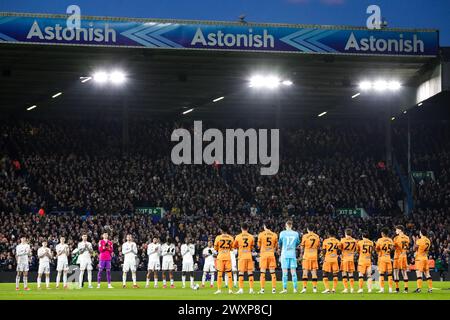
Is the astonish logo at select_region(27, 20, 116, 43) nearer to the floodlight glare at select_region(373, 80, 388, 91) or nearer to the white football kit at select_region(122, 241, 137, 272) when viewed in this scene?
the white football kit at select_region(122, 241, 137, 272)

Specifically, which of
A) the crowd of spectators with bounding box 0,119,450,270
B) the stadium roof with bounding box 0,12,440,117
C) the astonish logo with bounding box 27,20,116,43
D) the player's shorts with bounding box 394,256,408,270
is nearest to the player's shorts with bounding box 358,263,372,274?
the player's shorts with bounding box 394,256,408,270

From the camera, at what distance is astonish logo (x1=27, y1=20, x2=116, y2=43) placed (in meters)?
39.4

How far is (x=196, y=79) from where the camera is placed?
4994cm

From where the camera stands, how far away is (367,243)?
29.6 m

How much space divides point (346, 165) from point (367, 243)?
2808cm

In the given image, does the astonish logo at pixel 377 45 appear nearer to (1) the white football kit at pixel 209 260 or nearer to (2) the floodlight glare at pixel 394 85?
(2) the floodlight glare at pixel 394 85

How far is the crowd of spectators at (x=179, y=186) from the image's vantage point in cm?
4603

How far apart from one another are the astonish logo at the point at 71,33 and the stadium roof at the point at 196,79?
0.98 m

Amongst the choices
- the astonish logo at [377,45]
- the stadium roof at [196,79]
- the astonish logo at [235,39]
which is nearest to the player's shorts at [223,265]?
the astonish logo at [235,39]

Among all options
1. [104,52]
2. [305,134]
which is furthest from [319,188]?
[104,52]

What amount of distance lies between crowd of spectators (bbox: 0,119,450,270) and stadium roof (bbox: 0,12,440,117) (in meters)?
2.02

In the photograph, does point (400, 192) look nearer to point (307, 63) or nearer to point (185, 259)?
point (307, 63)

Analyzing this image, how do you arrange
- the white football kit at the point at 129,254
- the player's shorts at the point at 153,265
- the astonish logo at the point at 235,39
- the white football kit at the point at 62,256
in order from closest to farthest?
1. the white football kit at the point at 62,256
2. the white football kit at the point at 129,254
3. the player's shorts at the point at 153,265
4. the astonish logo at the point at 235,39

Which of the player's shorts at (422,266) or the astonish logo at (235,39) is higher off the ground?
the astonish logo at (235,39)
